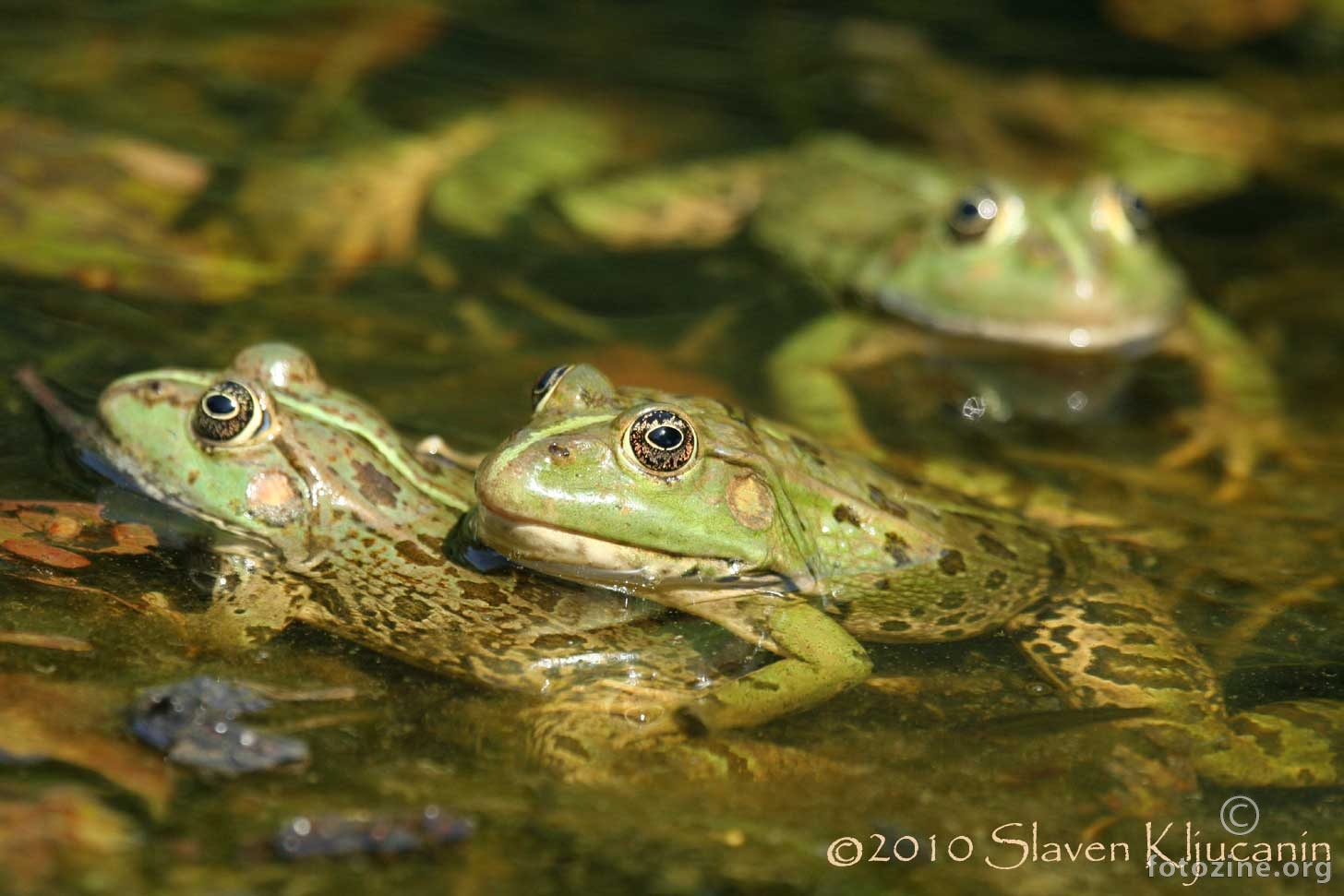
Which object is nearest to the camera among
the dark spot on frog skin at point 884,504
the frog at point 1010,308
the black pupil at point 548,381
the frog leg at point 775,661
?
the frog leg at point 775,661

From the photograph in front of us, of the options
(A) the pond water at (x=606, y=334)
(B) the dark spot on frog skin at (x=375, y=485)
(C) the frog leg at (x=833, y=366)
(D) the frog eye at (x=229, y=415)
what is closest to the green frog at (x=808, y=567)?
(A) the pond water at (x=606, y=334)

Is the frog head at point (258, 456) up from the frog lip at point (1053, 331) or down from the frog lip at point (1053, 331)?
down

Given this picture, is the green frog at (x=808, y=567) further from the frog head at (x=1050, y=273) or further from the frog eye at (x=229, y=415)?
the frog head at (x=1050, y=273)

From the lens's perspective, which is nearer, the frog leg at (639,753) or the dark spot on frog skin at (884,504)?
the frog leg at (639,753)

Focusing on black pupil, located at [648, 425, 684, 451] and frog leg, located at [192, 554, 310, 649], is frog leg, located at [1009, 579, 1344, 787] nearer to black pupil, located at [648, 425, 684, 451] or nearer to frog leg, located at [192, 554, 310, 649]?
black pupil, located at [648, 425, 684, 451]

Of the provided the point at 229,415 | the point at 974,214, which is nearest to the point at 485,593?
the point at 229,415

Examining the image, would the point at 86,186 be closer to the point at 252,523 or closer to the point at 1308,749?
the point at 252,523

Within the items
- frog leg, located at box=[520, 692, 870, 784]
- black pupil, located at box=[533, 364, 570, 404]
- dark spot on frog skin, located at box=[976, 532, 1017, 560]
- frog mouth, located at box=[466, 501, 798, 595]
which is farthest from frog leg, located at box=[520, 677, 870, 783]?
dark spot on frog skin, located at box=[976, 532, 1017, 560]
